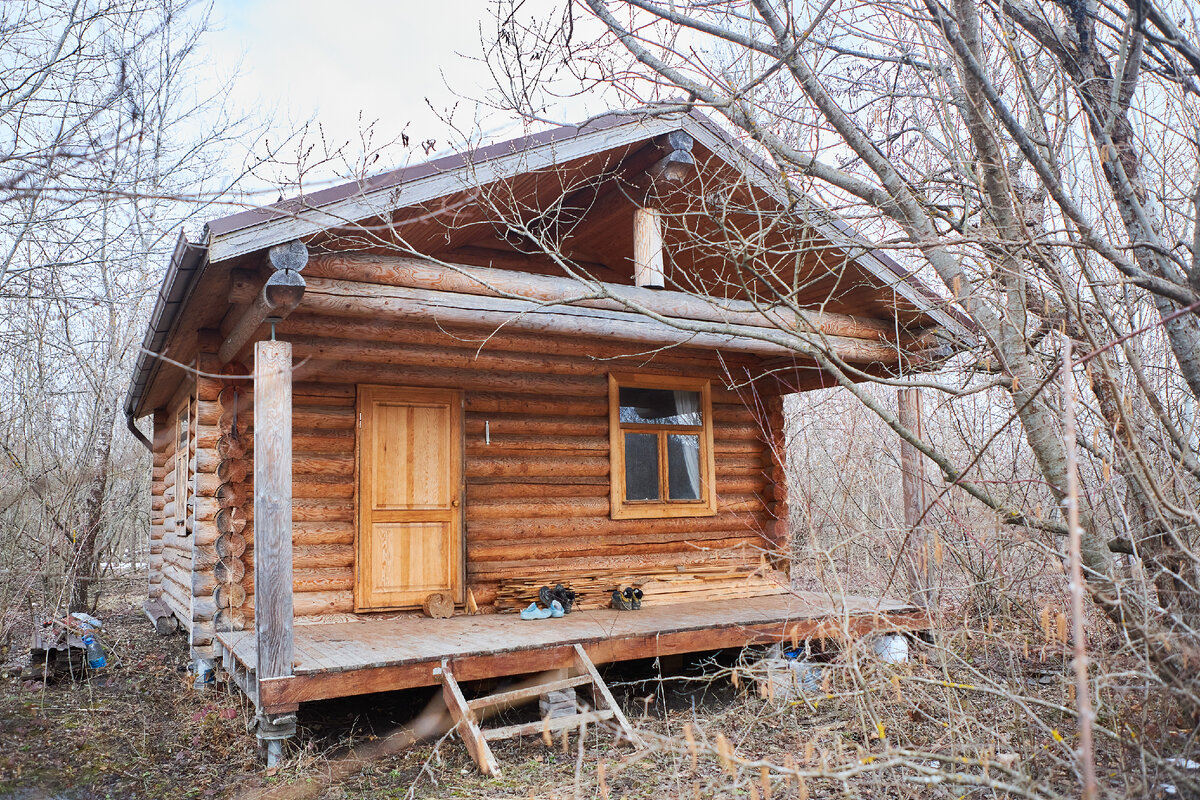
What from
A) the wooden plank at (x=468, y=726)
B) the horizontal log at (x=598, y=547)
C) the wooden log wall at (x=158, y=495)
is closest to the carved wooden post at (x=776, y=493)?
the horizontal log at (x=598, y=547)

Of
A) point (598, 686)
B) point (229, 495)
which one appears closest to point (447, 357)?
point (229, 495)

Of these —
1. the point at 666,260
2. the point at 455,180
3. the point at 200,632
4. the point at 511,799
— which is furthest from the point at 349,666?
the point at 666,260

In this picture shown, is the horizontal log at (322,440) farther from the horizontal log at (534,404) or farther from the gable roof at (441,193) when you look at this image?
the gable roof at (441,193)

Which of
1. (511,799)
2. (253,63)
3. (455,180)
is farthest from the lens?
(253,63)

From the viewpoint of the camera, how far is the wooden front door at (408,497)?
25.9 feet

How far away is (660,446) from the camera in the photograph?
9570 millimetres

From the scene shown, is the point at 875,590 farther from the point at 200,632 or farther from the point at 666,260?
the point at 200,632

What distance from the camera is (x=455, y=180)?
6.29m

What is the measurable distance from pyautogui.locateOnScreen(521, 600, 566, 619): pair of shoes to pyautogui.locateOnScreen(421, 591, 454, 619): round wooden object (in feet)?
2.32

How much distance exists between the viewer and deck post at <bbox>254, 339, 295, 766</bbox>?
5.45 metres

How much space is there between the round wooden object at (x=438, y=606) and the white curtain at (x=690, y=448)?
10.4ft

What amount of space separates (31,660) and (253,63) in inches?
574

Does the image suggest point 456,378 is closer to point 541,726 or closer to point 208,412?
point 208,412

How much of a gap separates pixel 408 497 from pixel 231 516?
5.09 ft
